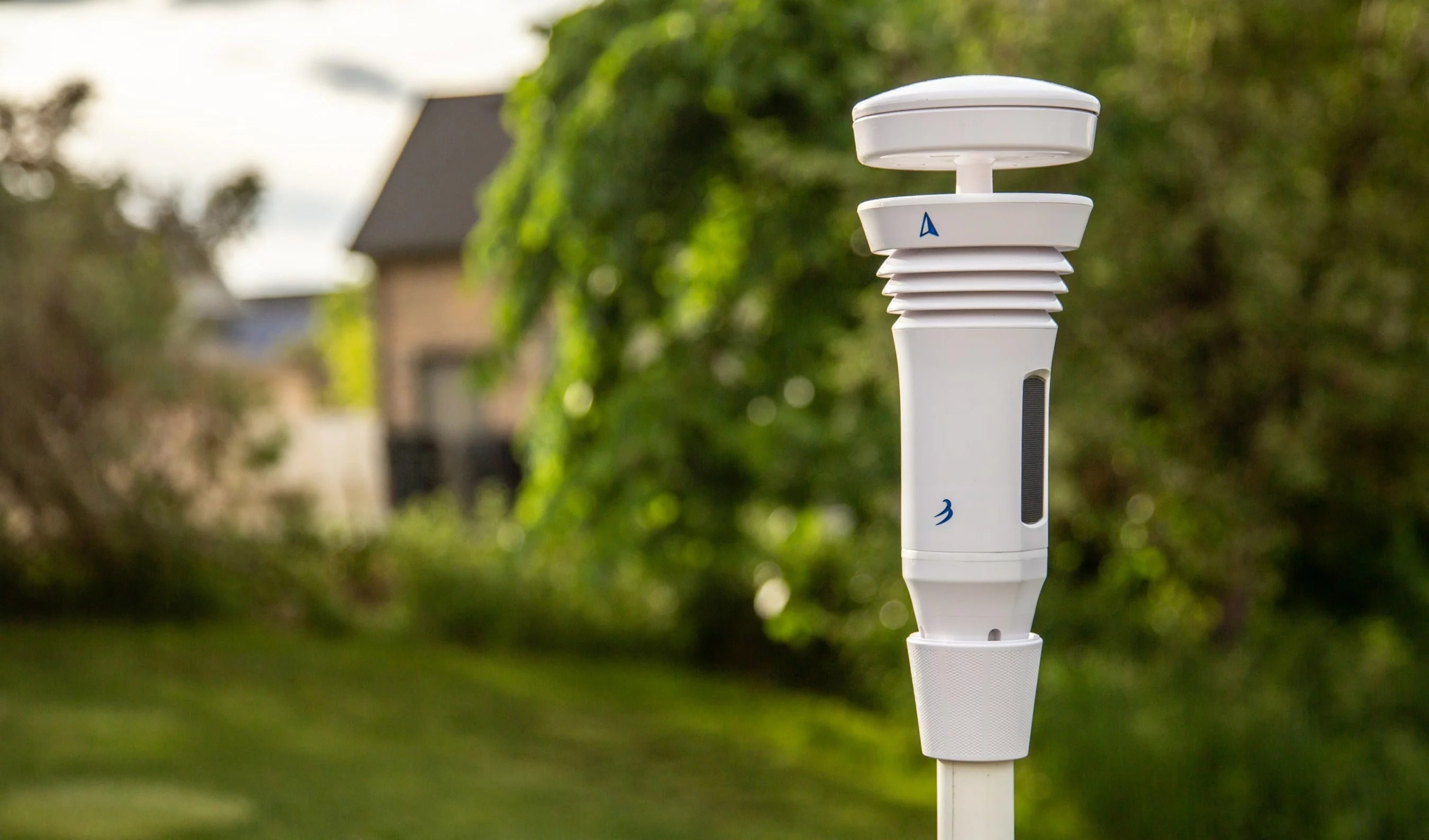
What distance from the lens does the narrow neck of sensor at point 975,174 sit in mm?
1730

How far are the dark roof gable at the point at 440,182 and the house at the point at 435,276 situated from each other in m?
0.01

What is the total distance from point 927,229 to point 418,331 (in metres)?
15.9

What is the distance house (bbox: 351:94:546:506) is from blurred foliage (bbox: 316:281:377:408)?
15.2 feet

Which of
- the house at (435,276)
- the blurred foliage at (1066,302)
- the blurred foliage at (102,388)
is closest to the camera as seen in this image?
the blurred foliage at (1066,302)

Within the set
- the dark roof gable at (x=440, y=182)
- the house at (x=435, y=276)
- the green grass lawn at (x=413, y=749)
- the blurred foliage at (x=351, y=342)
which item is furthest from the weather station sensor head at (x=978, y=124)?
the blurred foliage at (x=351, y=342)

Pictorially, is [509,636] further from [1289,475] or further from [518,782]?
[1289,475]

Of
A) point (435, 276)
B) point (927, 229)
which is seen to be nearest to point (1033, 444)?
point (927, 229)

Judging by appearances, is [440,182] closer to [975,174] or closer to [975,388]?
[975,174]

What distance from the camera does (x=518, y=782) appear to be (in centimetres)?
602

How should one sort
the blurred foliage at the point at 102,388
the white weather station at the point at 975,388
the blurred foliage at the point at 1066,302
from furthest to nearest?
1. the blurred foliage at the point at 102,388
2. the blurred foliage at the point at 1066,302
3. the white weather station at the point at 975,388

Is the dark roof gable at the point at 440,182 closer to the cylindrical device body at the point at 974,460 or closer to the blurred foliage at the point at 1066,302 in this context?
the blurred foliage at the point at 1066,302

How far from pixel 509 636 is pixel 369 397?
1514cm

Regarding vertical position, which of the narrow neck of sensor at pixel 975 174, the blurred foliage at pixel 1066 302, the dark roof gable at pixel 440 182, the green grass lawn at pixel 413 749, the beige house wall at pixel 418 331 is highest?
the dark roof gable at pixel 440 182

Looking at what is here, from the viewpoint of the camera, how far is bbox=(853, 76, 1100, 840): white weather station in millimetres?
1663
